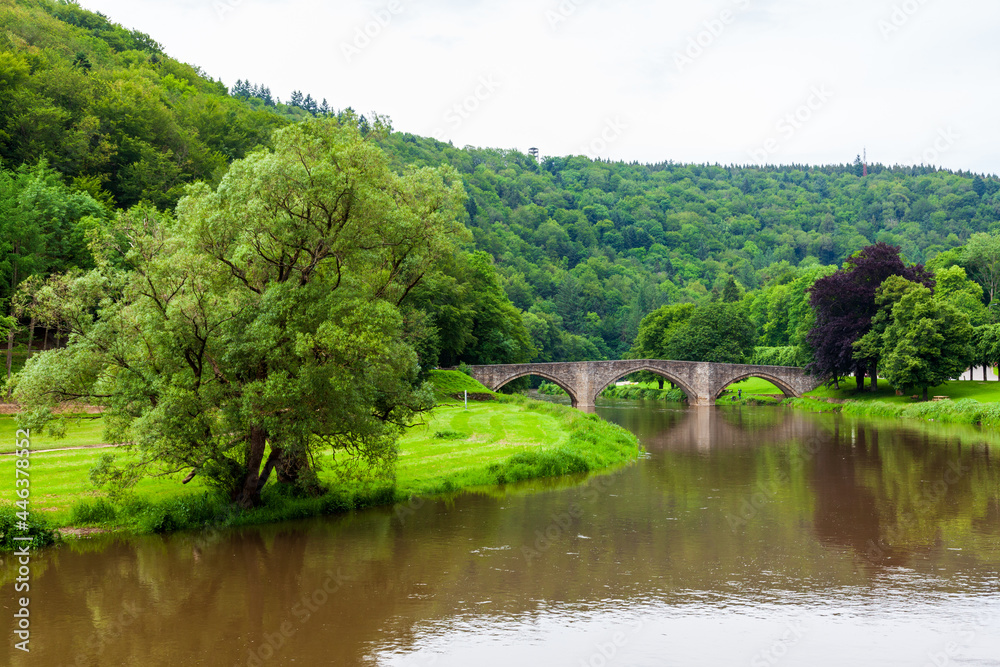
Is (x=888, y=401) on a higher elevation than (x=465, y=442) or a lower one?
higher

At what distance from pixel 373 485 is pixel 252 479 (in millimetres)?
4126

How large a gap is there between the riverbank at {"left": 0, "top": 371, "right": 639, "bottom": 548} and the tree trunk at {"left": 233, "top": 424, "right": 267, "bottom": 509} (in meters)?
0.35

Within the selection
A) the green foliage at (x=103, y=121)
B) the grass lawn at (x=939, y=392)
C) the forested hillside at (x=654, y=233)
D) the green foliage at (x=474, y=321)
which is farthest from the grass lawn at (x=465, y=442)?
the forested hillside at (x=654, y=233)

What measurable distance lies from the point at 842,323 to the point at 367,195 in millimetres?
55805

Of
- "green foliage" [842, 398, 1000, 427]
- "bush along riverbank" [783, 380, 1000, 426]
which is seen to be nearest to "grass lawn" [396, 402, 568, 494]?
"green foliage" [842, 398, 1000, 427]

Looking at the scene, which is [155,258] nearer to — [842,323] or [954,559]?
[954,559]

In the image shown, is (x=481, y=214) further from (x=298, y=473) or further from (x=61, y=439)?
(x=298, y=473)

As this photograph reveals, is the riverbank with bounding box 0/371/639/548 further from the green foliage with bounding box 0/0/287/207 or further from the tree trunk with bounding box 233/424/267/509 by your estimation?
the green foliage with bounding box 0/0/287/207

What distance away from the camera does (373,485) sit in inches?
974

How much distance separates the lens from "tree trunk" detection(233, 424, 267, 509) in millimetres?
21312

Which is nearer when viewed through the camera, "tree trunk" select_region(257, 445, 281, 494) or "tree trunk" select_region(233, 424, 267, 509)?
"tree trunk" select_region(233, 424, 267, 509)

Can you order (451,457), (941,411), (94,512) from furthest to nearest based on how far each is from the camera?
1. (941,411)
2. (451,457)
3. (94,512)

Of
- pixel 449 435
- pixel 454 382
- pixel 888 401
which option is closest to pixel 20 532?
pixel 449 435

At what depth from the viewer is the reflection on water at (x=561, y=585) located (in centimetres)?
1302
